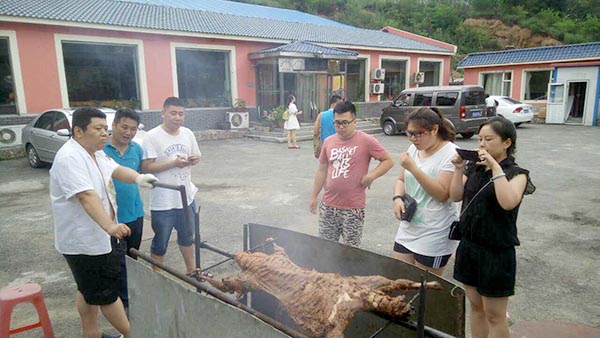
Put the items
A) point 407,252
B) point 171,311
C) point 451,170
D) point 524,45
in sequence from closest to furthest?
point 171,311
point 451,170
point 407,252
point 524,45

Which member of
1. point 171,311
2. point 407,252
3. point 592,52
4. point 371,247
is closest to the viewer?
point 171,311

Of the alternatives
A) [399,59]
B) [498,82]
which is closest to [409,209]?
[399,59]

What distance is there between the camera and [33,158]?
31.4 ft

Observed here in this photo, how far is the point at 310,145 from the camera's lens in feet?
42.9

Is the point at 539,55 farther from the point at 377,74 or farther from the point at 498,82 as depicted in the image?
the point at 377,74

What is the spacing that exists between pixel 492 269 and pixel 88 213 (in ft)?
7.61

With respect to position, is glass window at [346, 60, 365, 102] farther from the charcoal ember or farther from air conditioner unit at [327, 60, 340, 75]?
the charcoal ember

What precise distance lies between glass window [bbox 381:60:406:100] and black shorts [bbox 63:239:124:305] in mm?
20248

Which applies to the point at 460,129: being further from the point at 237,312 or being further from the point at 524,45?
the point at 524,45

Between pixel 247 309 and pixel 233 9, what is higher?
pixel 233 9

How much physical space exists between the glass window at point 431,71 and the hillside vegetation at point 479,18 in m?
15.5

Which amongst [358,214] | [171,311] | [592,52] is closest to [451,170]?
[358,214]

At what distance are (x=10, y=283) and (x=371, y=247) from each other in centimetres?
368

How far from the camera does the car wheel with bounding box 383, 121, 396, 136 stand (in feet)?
49.7
